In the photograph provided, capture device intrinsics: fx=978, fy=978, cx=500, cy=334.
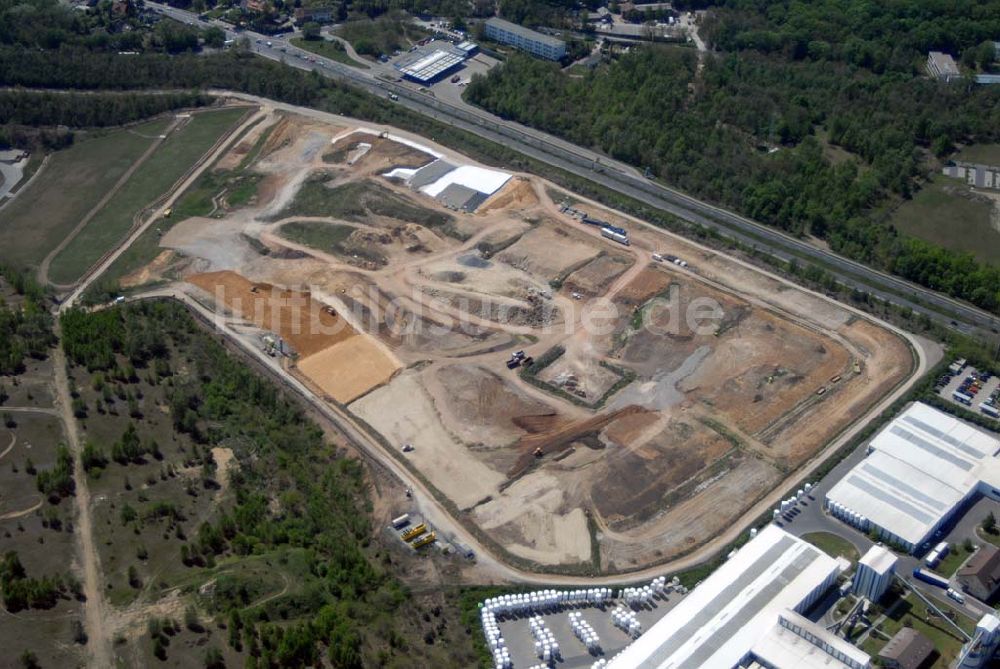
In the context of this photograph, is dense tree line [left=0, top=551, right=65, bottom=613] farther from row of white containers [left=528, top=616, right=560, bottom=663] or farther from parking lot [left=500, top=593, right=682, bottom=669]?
row of white containers [left=528, top=616, right=560, bottom=663]

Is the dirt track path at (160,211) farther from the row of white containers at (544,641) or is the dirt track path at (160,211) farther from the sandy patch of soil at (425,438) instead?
the row of white containers at (544,641)

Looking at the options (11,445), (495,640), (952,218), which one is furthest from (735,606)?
(952,218)

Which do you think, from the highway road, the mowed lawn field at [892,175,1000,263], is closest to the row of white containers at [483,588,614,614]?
the highway road

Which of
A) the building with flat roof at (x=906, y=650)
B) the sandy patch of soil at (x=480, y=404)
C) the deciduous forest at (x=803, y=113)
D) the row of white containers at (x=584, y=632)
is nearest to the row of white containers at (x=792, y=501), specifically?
the building with flat roof at (x=906, y=650)

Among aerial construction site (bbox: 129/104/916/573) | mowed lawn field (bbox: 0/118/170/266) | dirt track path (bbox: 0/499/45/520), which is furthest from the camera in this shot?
mowed lawn field (bbox: 0/118/170/266)

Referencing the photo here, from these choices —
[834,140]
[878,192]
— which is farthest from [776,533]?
[834,140]

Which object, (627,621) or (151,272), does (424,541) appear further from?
(151,272)
